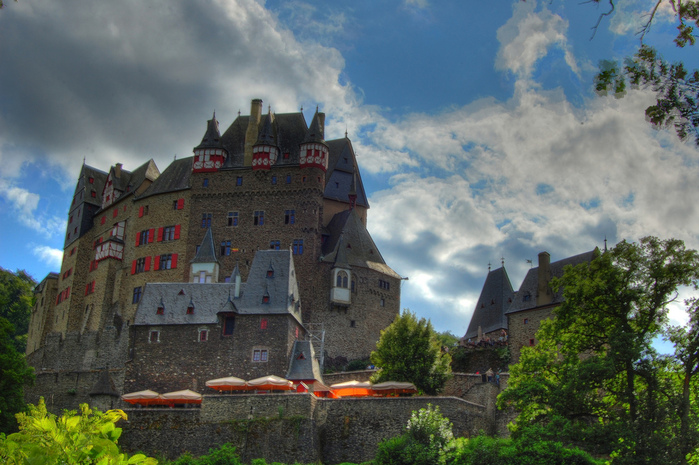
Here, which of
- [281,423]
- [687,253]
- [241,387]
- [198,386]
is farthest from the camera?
[198,386]

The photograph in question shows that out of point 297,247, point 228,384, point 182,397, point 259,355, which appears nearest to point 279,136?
point 297,247

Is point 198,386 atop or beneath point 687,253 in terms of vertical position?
beneath

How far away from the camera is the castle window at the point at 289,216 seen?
192ft

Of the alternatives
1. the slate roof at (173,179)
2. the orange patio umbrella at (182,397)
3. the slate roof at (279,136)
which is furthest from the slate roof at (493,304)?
the slate roof at (173,179)

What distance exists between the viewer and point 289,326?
45344 millimetres

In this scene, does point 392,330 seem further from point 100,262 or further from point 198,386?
point 100,262

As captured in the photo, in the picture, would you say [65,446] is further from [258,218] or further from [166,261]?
[166,261]

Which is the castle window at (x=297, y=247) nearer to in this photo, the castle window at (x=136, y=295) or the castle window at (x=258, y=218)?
the castle window at (x=258, y=218)

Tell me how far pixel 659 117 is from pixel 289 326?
115ft

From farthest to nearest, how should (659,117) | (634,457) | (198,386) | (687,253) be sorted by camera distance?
(198,386), (687,253), (634,457), (659,117)

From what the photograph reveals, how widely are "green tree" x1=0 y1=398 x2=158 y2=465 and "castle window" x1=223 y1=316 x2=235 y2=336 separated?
3347cm

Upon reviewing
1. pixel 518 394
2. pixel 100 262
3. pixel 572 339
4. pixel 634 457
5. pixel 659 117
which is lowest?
pixel 634 457

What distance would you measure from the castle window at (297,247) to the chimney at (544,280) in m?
17.0

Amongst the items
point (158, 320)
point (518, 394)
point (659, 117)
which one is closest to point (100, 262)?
point (158, 320)
